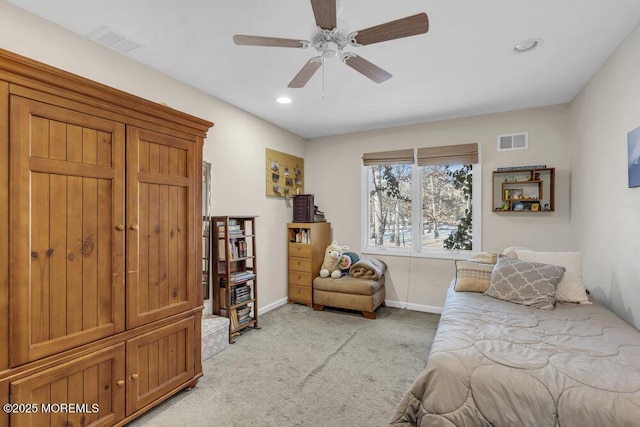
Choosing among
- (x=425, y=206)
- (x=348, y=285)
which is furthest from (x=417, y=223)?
Result: (x=348, y=285)

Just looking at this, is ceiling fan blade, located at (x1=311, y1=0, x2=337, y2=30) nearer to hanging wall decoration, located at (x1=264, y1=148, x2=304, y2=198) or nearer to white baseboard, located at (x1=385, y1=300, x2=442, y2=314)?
hanging wall decoration, located at (x1=264, y1=148, x2=304, y2=198)

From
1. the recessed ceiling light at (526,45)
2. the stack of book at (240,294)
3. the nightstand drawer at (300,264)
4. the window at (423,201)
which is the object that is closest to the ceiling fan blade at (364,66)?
the recessed ceiling light at (526,45)

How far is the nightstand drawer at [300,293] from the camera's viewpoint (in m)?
4.30

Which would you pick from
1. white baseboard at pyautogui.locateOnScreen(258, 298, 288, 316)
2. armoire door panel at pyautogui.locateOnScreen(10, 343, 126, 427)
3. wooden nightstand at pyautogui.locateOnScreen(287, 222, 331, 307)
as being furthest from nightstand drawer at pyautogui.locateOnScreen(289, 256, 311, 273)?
armoire door panel at pyautogui.locateOnScreen(10, 343, 126, 427)

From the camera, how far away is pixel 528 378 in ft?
4.36

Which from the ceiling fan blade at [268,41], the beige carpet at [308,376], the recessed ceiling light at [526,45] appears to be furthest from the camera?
the recessed ceiling light at [526,45]

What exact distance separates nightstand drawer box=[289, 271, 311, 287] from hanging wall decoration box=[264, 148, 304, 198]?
114 cm

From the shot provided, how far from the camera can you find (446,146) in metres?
4.01

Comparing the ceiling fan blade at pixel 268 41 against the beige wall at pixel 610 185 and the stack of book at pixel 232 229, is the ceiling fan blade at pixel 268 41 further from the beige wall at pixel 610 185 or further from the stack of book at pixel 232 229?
the beige wall at pixel 610 185

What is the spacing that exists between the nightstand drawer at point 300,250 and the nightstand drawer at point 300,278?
26 cm

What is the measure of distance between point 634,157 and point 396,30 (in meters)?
1.93

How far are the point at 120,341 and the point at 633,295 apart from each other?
3.42m

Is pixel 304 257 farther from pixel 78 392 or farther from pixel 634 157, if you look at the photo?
pixel 634 157

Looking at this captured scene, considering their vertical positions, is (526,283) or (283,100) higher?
(283,100)
